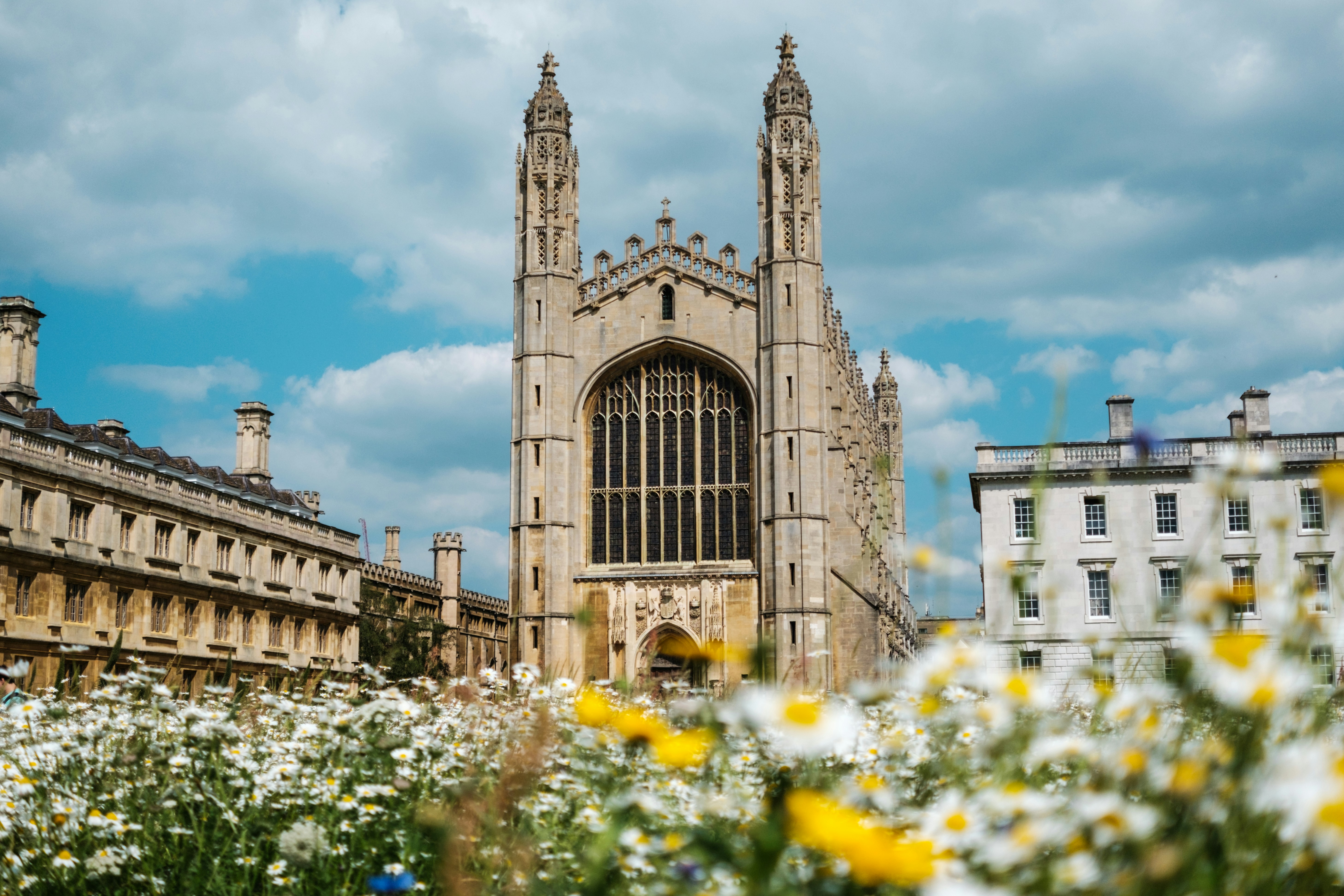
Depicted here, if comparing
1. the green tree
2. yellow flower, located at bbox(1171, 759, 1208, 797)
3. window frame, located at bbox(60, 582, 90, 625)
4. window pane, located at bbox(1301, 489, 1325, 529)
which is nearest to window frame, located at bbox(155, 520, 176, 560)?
window frame, located at bbox(60, 582, 90, 625)

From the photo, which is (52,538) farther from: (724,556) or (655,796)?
(655,796)

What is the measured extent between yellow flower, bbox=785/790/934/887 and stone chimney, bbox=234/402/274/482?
5328cm

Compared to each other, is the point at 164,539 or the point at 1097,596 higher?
the point at 164,539

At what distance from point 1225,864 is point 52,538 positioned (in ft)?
113

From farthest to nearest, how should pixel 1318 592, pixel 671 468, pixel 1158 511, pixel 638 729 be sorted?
pixel 671 468
pixel 1158 511
pixel 1318 592
pixel 638 729

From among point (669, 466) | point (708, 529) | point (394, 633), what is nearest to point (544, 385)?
point (669, 466)

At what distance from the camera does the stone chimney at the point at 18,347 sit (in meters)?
40.7

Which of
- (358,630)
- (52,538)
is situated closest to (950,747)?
(52,538)

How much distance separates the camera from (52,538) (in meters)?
32.5

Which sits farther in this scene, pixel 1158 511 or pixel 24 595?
pixel 1158 511

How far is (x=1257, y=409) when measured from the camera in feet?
151

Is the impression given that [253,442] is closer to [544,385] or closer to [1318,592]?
[544,385]

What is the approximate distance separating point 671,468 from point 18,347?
21.3 meters

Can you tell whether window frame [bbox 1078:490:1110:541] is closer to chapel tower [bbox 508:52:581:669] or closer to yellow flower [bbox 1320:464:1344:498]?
chapel tower [bbox 508:52:581:669]
